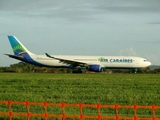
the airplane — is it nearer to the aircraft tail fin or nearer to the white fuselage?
the white fuselage

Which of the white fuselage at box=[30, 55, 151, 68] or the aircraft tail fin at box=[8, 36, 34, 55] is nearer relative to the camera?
the white fuselage at box=[30, 55, 151, 68]

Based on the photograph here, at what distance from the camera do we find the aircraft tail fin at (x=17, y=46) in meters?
64.3

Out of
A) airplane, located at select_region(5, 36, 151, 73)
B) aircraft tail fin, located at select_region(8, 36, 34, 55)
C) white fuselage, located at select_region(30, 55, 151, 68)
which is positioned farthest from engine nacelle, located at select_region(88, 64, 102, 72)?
aircraft tail fin, located at select_region(8, 36, 34, 55)

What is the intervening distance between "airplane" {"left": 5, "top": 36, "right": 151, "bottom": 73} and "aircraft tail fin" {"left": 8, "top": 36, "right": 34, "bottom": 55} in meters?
0.61

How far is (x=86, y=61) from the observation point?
61.2 m

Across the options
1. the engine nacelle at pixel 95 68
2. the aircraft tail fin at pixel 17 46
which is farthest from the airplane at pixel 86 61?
the aircraft tail fin at pixel 17 46

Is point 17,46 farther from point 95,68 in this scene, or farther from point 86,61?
point 95,68

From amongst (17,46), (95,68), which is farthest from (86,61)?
(17,46)

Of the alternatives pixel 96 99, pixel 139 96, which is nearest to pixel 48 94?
pixel 96 99

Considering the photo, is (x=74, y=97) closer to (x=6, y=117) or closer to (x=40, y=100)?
(x=40, y=100)

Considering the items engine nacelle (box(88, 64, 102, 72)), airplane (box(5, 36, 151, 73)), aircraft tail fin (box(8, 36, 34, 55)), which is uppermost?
aircraft tail fin (box(8, 36, 34, 55))

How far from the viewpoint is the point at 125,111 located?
14.7m

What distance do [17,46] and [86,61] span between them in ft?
41.8

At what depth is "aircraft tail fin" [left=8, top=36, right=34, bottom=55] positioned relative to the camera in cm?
6431
